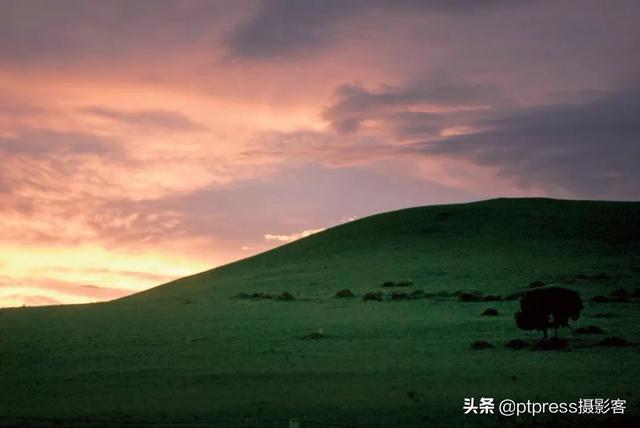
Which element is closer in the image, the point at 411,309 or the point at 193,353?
the point at 193,353

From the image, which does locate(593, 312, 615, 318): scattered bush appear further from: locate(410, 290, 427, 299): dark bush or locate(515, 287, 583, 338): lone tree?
locate(410, 290, 427, 299): dark bush

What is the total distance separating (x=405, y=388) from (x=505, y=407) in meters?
5.65

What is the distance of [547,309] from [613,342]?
13.2 feet

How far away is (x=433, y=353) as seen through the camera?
136 feet

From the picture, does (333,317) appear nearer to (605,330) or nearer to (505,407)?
(605,330)

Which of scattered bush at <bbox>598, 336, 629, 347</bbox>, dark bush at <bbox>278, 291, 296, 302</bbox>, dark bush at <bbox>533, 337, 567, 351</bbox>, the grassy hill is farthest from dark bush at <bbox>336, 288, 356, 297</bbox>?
scattered bush at <bbox>598, 336, 629, 347</bbox>

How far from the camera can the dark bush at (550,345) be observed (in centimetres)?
4300

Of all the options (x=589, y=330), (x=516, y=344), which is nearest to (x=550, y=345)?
(x=516, y=344)

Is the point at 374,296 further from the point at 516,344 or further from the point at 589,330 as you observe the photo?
the point at 516,344

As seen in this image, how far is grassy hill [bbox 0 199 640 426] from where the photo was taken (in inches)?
1098

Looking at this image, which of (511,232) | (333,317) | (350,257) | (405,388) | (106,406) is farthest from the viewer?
(511,232)

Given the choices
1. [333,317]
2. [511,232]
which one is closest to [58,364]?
[333,317]

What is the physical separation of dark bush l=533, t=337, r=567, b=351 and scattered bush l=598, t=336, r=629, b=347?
6.84ft

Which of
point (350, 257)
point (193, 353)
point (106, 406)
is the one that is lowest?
point (106, 406)
